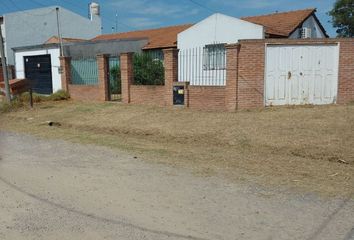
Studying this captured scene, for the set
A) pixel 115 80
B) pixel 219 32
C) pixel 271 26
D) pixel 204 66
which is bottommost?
pixel 115 80

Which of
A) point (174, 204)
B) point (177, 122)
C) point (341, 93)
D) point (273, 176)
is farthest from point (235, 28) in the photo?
point (174, 204)

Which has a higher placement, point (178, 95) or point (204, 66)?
point (204, 66)

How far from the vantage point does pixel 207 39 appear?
21500 millimetres

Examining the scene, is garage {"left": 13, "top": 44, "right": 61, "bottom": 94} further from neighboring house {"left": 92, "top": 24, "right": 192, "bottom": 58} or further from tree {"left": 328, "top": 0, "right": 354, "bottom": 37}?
tree {"left": 328, "top": 0, "right": 354, "bottom": 37}

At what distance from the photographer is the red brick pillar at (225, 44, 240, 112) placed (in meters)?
13.8

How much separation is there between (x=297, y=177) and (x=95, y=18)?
134 ft

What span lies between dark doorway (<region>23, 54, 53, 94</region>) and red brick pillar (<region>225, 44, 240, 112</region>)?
1526cm

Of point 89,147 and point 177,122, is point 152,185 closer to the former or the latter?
point 89,147

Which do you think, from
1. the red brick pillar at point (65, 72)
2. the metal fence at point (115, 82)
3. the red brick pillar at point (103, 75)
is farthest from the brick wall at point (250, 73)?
the red brick pillar at point (65, 72)

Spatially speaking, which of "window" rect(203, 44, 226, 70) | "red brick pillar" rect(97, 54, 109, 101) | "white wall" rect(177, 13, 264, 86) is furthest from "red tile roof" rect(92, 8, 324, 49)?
"red brick pillar" rect(97, 54, 109, 101)

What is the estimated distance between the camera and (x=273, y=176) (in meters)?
6.84

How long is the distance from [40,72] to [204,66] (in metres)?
12.2

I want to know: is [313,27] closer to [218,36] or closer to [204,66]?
[218,36]

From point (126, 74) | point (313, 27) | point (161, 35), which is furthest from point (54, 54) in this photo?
point (313, 27)
